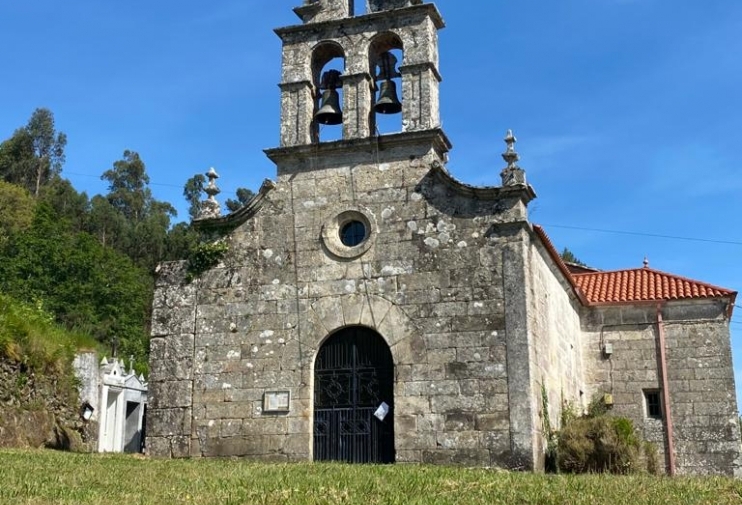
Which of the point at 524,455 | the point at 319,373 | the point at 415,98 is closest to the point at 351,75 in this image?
the point at 415,98

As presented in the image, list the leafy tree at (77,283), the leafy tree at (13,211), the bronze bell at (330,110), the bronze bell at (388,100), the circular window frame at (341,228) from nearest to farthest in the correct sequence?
the circular window frame at (341,228) < the bronze bell at (388,100) < the bronze bell at (330,110) < the leafy tree at (77,283) < the leafy tree at (13,211)

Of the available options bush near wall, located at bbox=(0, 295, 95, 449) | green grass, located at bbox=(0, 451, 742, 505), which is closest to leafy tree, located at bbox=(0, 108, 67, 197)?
bush near wall, located at bbox=(0, 295, 95, 449)

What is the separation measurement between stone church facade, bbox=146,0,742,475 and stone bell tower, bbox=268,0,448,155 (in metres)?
0.03

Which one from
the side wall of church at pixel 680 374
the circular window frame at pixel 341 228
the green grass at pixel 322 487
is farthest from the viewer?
the side wall of church at pixel 680 374

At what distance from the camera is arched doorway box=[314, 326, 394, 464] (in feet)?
43.8

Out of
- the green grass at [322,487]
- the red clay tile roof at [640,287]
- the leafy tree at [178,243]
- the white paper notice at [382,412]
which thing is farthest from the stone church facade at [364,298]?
the leafy tree at [178,243]

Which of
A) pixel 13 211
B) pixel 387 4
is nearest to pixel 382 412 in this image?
pixel 387 4

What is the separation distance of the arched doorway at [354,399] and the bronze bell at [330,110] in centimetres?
400

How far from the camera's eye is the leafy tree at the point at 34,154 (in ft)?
192

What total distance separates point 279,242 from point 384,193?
6.82 feet

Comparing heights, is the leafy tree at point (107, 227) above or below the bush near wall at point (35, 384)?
above

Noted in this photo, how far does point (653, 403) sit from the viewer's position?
18391mm

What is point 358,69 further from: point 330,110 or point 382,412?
point 382,412

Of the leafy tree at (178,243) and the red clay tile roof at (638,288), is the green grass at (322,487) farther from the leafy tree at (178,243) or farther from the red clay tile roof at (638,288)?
the leafy tree at (178,243)
